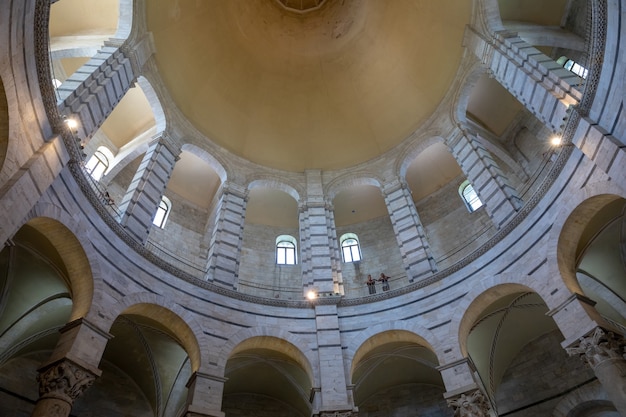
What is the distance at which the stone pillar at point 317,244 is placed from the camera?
14.3 metres

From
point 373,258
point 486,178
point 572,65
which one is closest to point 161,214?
point 373,258

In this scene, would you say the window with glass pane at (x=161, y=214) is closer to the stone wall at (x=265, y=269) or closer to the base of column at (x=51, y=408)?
the stone wall at (x=265, y=269)

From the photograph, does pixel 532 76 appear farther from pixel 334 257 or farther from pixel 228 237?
pixel 228 237

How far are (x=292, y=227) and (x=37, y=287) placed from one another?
11.8 m

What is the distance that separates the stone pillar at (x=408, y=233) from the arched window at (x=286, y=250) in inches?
222

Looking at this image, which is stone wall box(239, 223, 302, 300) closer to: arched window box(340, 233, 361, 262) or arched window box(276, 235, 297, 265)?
arched window box(276, 235, 297, 265)

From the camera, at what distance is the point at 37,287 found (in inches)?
438

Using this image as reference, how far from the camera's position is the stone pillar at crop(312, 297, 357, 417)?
10578 millimetres

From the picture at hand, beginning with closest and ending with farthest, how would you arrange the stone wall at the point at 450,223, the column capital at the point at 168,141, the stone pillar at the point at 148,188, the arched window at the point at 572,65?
the stone pillar at the point at 148,188, the column capital at the point at 168,141, the arched window at the point at 572,65, the stone wall at the point at 450,223

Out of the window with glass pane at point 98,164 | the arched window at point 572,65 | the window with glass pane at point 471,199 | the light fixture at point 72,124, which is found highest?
the arched window at point 572,65

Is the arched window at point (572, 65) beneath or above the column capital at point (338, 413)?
above

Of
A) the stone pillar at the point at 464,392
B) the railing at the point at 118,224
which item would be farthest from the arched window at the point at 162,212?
the stone pillar at the point at 464,392

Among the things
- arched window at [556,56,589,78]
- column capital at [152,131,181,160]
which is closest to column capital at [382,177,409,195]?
arched window at [556,56,589,78]

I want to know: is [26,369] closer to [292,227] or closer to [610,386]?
[292,227]
